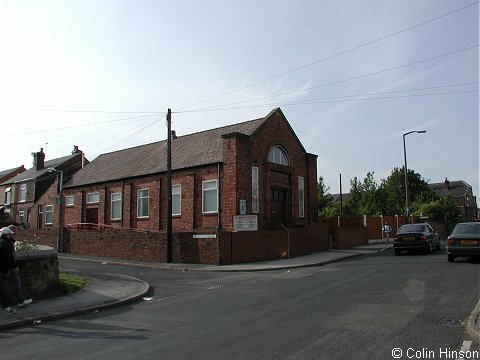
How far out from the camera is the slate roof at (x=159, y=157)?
26.6 metres

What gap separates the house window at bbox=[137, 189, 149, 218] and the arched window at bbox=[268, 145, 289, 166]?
359 inches

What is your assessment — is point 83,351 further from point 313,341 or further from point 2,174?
point 2,174

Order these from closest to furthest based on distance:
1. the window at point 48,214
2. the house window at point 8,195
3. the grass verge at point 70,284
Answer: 1. the grass verge at point 70,284
2. the window at point 48,214
3. the house window at point 8,195

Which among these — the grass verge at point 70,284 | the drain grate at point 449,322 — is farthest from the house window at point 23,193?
the drain grate at point 449,322

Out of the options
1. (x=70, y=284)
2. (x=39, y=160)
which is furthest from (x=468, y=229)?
(x=39, y=160)

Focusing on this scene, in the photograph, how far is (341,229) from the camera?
2819 cm

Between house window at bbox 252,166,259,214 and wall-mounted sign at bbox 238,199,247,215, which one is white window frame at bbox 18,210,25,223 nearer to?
house window at bbox 252,166,259,214

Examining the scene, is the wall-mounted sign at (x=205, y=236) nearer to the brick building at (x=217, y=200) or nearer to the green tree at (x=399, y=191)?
the brick building at (x=217, y=200)

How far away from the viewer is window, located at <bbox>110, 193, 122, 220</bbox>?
31.5 meters

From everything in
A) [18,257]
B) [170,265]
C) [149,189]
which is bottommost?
[170,265]

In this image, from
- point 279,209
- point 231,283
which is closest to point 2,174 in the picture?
point 279,209

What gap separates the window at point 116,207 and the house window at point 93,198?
86.6 inches

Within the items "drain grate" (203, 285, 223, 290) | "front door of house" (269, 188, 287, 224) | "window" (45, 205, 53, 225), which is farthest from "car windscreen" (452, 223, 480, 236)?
"window" (45, 205, 53, 225)

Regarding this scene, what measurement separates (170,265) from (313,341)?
15265 mm
